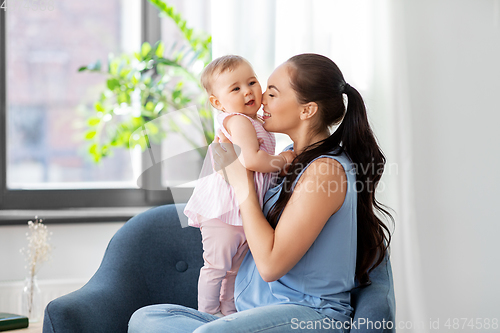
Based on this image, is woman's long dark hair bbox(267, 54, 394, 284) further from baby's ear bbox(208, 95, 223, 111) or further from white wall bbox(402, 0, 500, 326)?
white wall bbox(402, 0, 500, 326)

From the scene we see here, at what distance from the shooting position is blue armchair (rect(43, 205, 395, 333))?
51.4 inches

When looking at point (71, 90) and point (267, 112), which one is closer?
point (267, 112)

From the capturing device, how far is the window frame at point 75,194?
2.17m

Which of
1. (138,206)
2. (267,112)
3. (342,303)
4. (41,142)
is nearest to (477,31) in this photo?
(267,112)

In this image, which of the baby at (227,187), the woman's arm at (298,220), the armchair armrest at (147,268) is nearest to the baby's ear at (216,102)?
the baby at (227,187)

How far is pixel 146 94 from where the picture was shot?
2113 mm

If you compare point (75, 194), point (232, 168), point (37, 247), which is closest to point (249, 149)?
point (232, 168)

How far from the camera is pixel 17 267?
2059 mm

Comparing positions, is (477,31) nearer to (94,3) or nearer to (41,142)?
(94,3)

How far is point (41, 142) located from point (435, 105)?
6.51 feet

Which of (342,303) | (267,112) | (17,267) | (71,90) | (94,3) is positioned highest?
(94,3)

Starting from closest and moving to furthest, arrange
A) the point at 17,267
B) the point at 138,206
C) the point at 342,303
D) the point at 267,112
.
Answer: the point at 342,303
the point at 267,112
the point at 17,267
the point at 138,206

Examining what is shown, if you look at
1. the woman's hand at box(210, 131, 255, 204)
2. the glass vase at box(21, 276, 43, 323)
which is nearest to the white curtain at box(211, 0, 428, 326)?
the woman's hand at box(210, 131, 255, 204)

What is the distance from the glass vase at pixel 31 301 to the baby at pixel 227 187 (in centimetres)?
91
